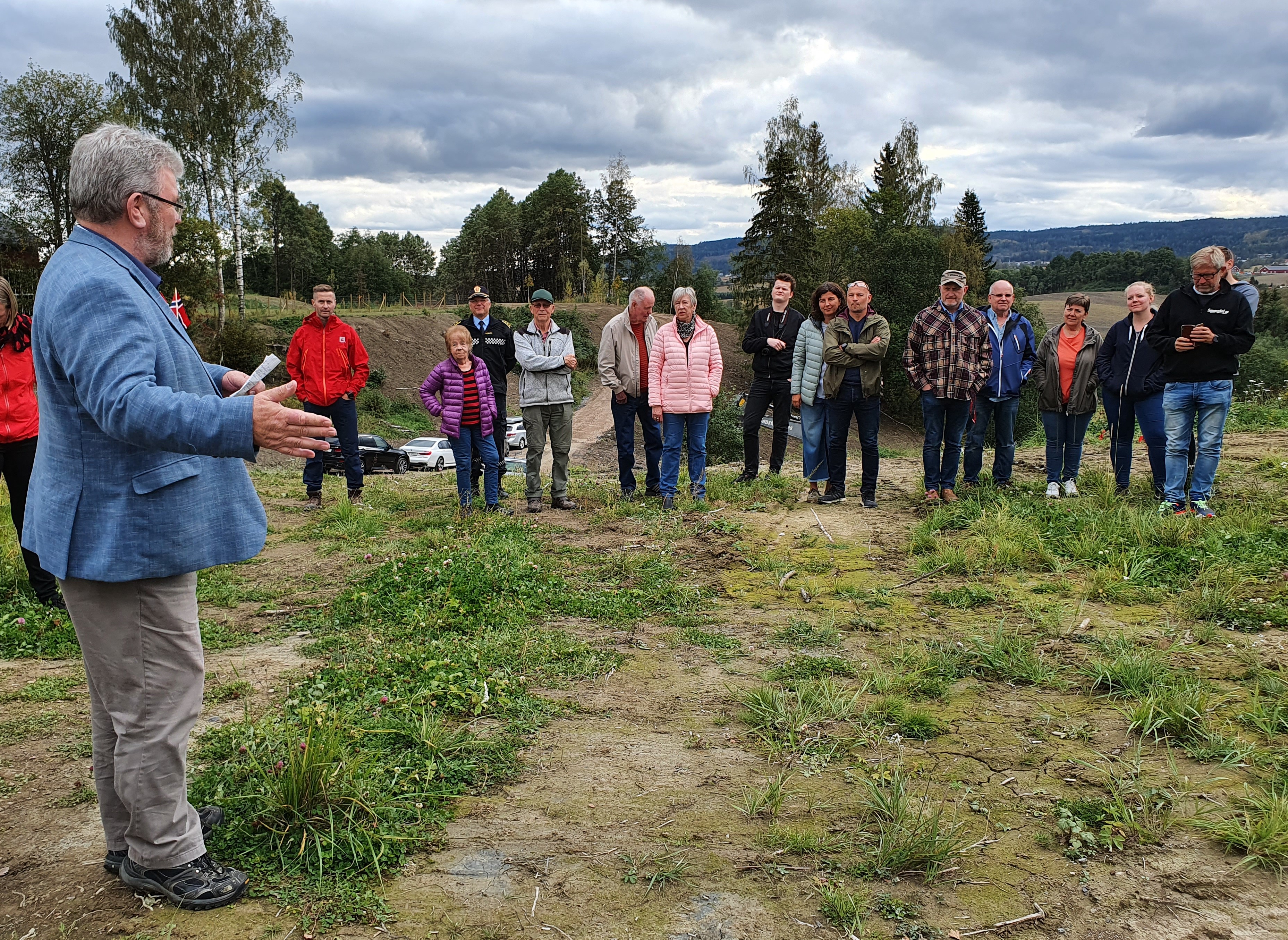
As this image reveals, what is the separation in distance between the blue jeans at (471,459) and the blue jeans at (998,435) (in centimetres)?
469

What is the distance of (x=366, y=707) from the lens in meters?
3.65

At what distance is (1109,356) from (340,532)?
7.26m

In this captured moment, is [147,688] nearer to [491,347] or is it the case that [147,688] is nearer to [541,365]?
[541,365]

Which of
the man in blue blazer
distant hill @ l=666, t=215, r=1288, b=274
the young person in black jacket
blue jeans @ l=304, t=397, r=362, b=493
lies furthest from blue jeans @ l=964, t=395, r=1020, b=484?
distant hill @ l=666, t=215, r=1288, b=274

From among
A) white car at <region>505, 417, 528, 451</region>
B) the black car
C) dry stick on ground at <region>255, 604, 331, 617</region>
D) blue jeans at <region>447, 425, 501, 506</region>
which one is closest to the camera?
dry stick on ground at <region>255, 604, 331, 617</region>

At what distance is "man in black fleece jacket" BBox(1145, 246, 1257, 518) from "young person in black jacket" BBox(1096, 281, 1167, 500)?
0.30m

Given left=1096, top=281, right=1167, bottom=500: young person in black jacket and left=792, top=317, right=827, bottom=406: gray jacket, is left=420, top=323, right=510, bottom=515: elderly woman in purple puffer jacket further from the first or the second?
left=1096, top=281, right=1167, bottom=500: young person in black jacket

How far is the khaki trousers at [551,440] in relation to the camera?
27.2 feet

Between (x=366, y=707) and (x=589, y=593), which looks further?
(x=589, y=593)

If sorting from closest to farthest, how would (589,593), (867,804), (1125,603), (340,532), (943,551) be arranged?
1. (867,804)
2. (1125,603)
3. (589,593)
4. (943,551)
5. (340,532)

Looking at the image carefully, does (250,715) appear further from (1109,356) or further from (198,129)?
(198,129)

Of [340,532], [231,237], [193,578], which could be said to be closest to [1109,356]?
[340,532]

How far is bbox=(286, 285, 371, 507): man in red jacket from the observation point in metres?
8.20

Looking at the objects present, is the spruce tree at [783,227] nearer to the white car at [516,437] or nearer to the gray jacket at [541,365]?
the white car at [516,437]
